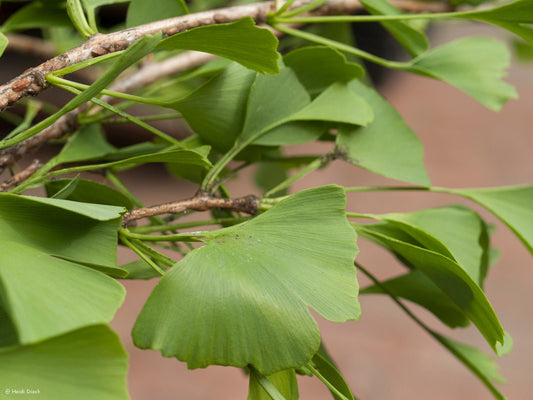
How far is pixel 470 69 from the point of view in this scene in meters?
0.34

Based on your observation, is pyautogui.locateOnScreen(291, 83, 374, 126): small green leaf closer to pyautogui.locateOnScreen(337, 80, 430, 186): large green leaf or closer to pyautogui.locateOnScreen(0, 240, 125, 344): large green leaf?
pyautogui.locateOnScreen(337, 80, 430, 186): large green leaf

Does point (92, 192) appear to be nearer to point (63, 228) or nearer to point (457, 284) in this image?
point (63, 228)

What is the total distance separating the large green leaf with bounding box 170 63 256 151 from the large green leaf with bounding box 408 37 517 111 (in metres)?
0.12

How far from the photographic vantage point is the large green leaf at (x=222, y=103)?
26 cm

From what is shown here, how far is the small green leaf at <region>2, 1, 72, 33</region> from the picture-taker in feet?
1.07

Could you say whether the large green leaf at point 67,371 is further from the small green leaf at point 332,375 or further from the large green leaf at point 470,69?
the large green leaf at point 470,69

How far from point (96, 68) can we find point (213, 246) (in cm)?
55

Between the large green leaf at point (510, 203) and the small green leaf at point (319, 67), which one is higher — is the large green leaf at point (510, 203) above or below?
below

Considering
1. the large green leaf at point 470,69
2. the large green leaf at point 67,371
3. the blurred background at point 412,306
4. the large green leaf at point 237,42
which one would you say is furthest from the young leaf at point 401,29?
the blurred background at point 412,306

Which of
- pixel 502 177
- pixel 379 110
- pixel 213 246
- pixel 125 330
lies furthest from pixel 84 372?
pixel 502 177

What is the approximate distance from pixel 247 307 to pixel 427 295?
146 millimetres

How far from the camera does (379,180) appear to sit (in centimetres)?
119

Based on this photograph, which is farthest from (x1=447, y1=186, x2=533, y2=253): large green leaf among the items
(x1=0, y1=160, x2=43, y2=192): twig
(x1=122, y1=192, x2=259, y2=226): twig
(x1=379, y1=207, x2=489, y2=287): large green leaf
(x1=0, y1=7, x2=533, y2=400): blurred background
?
(x1=0, y1=7, x2=533, y2=400): blurred background

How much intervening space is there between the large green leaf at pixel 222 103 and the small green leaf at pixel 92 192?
50mm
